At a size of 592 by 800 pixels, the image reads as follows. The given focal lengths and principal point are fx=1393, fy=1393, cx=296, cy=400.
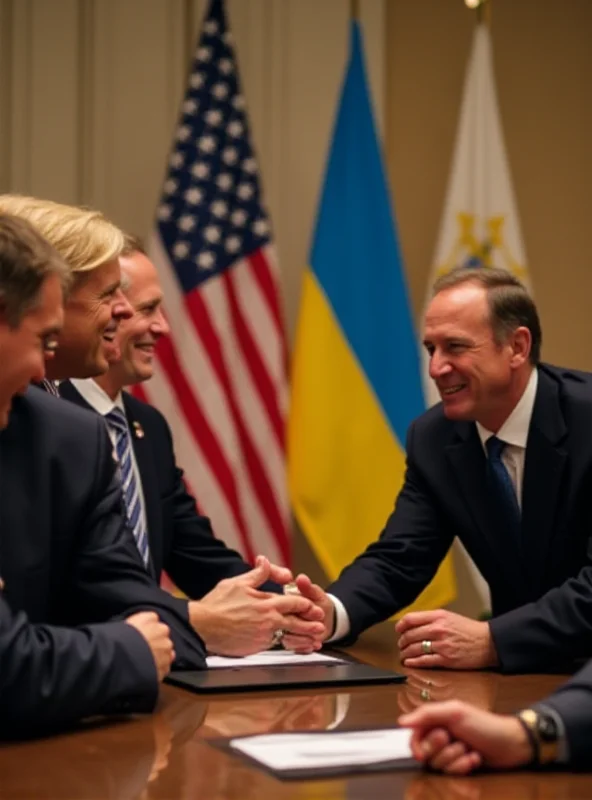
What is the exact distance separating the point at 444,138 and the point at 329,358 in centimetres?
122

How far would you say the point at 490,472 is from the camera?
377 centimetres

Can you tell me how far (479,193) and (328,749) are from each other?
174 inches

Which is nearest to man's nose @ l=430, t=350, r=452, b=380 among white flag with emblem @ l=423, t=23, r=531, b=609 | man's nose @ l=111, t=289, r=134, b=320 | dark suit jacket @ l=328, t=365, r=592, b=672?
dark suit jacket @ l=328, t=365, r=592, b=672

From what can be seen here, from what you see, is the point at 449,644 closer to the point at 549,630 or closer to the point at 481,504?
the point at 549,630

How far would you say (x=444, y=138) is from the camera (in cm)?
634

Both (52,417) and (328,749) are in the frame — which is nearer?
(328,749)

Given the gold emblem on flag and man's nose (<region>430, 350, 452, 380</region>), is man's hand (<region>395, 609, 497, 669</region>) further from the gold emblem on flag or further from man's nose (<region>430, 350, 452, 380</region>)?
the gold emblem on flag

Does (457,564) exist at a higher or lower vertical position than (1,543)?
lower

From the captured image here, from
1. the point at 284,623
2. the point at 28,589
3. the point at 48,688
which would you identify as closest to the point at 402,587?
the point at 284,623

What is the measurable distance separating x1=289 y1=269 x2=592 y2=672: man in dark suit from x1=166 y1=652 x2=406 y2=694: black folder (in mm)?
502

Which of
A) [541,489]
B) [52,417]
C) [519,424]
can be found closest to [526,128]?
[519,424]

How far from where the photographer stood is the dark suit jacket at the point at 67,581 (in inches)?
87.5

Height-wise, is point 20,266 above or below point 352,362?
above

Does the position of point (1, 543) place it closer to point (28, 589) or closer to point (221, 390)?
point (28, 589)
